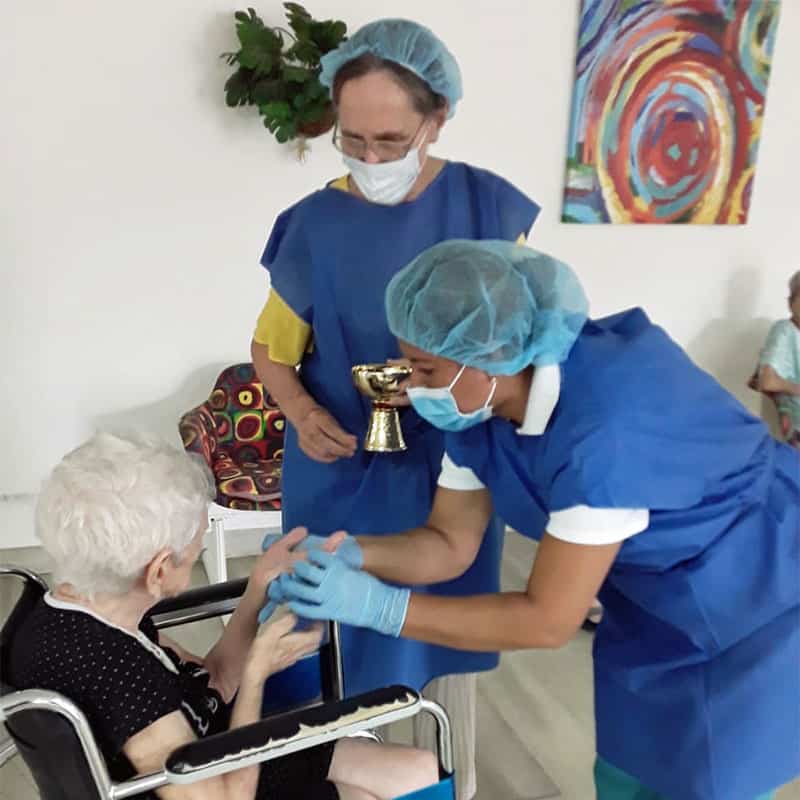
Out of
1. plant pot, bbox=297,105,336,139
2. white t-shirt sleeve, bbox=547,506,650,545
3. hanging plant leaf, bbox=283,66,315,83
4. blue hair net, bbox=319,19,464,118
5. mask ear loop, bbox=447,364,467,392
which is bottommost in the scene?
white t-shirt sleeve, bbox=547,506,650,545

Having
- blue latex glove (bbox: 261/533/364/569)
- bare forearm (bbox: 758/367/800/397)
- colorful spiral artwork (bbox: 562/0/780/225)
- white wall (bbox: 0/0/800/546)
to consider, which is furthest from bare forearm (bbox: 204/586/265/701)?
bare forearm (bbox: 758/367/800/397)

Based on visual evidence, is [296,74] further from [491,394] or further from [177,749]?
[177,749]

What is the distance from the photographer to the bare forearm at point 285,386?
5.10 ft

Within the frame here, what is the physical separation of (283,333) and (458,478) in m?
0.47

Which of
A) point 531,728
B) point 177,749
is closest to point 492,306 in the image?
point 177,749

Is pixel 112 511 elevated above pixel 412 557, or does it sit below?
above

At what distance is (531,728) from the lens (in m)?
2.25

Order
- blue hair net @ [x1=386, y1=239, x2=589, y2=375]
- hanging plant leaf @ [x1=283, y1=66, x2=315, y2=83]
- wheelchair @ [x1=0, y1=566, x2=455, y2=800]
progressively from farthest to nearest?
hanging plant leaf @ [x1=283, y1=66, x2=315, y2=83] → blue hair net @ [x1=386, y1=239, x2=589, y2=375] → wheelchair @ [x1=0, y1=566, x2=455, y2=800]

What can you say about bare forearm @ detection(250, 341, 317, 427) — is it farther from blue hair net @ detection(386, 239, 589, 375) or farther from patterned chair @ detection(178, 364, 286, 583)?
patterned chair @ detection(178, 364, 286, 583)

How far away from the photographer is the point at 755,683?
116 cm

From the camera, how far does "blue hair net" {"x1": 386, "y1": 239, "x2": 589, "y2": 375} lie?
3.60 feet

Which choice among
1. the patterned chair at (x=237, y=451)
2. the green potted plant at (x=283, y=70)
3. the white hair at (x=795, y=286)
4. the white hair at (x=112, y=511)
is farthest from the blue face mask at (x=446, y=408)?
the white hair at (x=795, y=286)

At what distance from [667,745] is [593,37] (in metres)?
2.68

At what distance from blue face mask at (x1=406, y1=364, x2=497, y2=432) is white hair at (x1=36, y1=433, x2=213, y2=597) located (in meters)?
0.35
